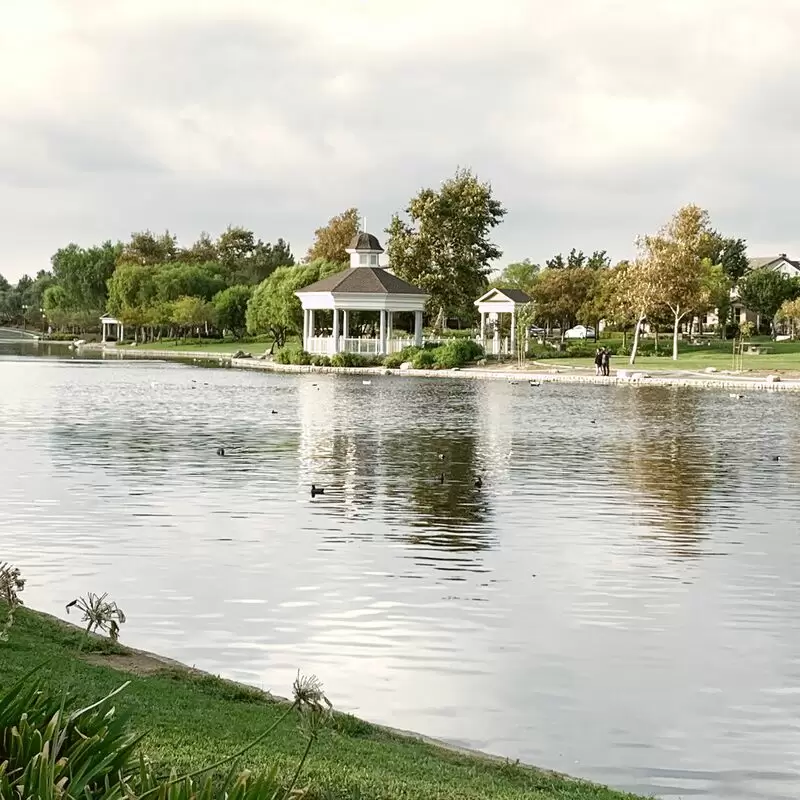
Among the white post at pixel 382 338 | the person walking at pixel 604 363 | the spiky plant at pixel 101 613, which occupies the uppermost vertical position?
the white post at pixel 382 338

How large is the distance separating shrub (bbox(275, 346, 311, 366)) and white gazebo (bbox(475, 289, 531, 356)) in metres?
10.8

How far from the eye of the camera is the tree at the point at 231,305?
11425 cm

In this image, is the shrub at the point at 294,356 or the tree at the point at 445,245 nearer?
the shrub at the point at 294,356

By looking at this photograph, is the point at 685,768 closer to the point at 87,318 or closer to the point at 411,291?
the point at 411,291

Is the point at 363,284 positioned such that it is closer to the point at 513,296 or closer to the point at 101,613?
the point at 513,296

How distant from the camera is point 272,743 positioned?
6910 mm

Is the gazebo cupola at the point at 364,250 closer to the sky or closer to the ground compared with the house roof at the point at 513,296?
closer to the sky

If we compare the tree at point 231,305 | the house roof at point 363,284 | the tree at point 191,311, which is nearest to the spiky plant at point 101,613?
the house roof at point 363,284

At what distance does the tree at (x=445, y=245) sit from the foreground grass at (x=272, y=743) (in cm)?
8492

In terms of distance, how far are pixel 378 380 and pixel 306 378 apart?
4.10 metres

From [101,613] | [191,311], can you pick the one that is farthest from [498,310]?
[101,613]

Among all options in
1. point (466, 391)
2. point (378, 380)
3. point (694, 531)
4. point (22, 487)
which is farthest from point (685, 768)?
point (378, 380)

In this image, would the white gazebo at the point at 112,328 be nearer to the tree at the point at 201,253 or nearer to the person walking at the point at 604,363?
the tree at the point at 201,253

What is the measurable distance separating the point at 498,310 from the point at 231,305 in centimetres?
4158
